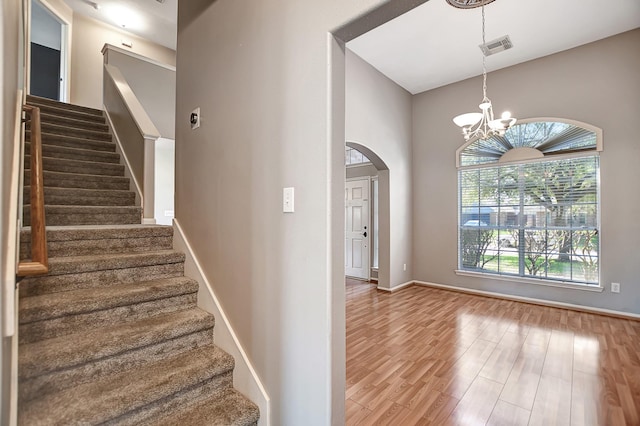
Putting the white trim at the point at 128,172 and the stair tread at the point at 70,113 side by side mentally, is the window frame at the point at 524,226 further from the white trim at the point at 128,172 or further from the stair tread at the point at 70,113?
the stair tread at the point at 70,113

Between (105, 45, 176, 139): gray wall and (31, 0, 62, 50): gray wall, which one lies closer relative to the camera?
(31, 0, 62, 50): gray wall

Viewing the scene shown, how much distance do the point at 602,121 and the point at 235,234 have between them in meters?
4.78

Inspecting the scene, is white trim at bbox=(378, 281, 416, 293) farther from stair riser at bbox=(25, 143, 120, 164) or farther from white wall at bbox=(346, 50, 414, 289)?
stair riser at bbox=(25, 143, 120, 164)

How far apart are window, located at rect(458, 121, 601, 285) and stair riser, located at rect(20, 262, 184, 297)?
4485mm

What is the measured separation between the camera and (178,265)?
7.45 ft

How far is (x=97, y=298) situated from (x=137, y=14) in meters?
5.14

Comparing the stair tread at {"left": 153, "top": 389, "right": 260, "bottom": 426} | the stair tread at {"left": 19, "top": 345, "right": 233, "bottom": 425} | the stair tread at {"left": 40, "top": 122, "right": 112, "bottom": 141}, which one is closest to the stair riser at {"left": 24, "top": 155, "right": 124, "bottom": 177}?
the stair tread at {"left": 40, "top": 122, "right": 112, "bottom": 141}

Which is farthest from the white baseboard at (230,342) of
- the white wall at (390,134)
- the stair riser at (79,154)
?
the white wall at (390,134)

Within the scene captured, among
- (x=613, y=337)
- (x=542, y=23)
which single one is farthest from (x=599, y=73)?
(x=613, y=337)

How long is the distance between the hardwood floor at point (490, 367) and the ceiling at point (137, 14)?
5387 mm

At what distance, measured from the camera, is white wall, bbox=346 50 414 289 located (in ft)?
13.9

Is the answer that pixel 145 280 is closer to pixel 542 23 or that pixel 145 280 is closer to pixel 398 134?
pixel 398 134

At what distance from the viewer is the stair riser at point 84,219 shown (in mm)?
2506

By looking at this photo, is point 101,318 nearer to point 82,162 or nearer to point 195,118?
point 195,118
